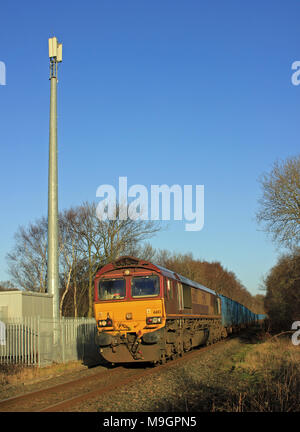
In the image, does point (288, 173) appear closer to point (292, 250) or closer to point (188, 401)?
point (292, 250)

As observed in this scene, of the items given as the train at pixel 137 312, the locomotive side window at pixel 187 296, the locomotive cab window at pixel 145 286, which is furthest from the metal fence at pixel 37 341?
the locomotive side window at pixel 187 296

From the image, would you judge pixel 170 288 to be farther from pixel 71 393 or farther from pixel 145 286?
pixel 71 393

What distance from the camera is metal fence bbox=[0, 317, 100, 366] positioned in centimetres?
1766

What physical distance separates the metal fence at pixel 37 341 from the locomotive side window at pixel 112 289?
9.72 ft

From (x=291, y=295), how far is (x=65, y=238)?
67.5 feet

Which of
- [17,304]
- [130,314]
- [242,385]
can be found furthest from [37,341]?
[242,385]

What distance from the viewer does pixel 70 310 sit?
141 feet

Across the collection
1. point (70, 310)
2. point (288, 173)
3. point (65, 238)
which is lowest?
point (70, 310)

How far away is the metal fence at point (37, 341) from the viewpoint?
57.9ft

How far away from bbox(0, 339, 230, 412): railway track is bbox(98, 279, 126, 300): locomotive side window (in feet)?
9.02

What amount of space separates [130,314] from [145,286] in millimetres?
1167

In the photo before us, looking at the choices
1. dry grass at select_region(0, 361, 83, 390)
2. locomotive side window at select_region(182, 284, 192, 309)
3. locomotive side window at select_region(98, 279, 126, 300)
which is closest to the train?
locomotive side window at select_region(98, 279, 126, 300)
